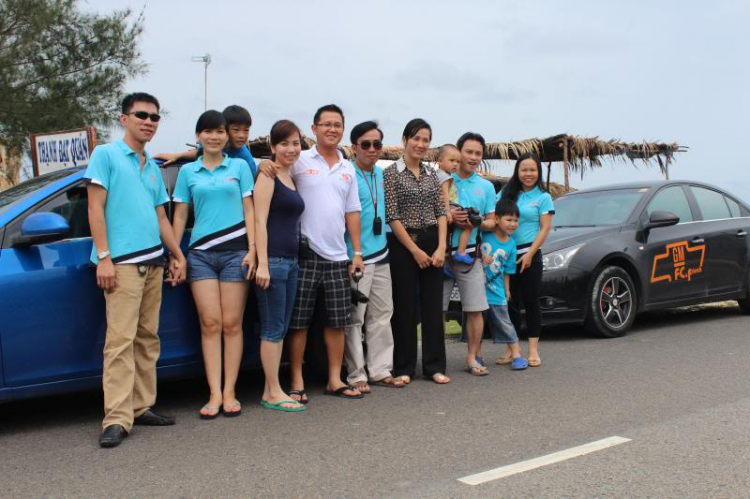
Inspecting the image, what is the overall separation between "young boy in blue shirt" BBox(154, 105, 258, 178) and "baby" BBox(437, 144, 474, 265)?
152 centimetres

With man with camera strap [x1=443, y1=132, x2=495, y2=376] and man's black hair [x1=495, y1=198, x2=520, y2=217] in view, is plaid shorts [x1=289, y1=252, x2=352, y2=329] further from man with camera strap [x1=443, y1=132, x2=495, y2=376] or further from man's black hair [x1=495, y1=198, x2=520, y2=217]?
man's black hair [x1=495, y1=198, x2=520, y2=217]

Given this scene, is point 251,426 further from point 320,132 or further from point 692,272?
point 692,272

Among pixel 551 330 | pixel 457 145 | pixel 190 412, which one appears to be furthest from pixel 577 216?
pixel 190 412

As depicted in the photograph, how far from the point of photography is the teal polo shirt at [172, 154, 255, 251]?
189 inches

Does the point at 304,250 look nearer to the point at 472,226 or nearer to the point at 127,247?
the point at 127,247

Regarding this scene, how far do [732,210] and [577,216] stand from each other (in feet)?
6.87

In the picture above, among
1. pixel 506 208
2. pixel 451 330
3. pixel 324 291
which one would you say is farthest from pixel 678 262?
pixel 324 291

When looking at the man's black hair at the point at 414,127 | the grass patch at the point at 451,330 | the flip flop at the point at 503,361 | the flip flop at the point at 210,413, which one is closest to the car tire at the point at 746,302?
the grass patch at the point at 451,330

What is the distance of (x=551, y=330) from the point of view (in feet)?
27.9

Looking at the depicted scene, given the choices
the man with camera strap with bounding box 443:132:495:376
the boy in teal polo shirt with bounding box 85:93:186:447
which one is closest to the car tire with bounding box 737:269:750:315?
the man with camera strap with bounding box 443:132:495:376

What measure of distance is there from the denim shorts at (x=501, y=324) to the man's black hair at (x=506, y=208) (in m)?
0.75

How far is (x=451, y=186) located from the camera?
6102 mm

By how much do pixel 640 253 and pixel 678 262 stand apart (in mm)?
626

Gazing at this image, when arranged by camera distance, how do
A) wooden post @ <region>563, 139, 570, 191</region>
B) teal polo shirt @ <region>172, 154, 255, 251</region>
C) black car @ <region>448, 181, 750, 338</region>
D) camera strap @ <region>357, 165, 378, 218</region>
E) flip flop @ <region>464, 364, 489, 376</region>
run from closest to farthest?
1. teal polo shirt @ <region>172, 154, 255, 251</region>
2. camera strap @ <region>357, 165, 378, 218</region>
3. flip flop @ <region>464, 364, 489, 376</region>
4. black car @ <region>448, 181, 750, 338</region>
5. wooden post @ <region>563, 139, 570, 191</region>
